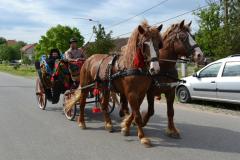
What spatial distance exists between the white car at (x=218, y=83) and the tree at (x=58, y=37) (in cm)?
5351

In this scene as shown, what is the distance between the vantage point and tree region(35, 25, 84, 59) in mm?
65062

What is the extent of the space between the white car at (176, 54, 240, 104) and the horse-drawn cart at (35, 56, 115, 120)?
304 centimetres

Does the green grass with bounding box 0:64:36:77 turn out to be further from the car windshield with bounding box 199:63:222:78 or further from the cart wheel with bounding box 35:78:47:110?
the car windshield with bounding box 199:63:222:78

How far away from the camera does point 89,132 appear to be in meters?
7.82

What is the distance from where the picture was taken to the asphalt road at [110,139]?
5984mm

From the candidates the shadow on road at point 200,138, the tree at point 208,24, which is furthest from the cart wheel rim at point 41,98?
the tree at point 208,24

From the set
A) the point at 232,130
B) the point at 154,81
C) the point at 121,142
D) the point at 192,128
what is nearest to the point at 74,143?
the point at 121,142

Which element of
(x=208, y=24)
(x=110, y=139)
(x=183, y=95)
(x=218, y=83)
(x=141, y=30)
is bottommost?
(x=110, y=139)

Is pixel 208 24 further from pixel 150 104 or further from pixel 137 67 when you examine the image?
pixel 137 67

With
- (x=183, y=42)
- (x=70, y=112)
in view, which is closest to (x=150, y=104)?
(x=183, y=42)

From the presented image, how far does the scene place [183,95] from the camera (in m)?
12.5

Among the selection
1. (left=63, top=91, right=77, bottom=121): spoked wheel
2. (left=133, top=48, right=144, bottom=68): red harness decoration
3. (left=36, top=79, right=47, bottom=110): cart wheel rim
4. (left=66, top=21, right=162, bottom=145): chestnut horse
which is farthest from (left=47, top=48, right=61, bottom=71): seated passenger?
(left=133, top=48, right=144, bottom=68): red harness decoration

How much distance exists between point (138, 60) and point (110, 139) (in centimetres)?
166

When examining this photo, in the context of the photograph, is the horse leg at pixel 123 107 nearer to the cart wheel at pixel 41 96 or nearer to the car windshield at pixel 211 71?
the cart wheel at pixel 41 96
